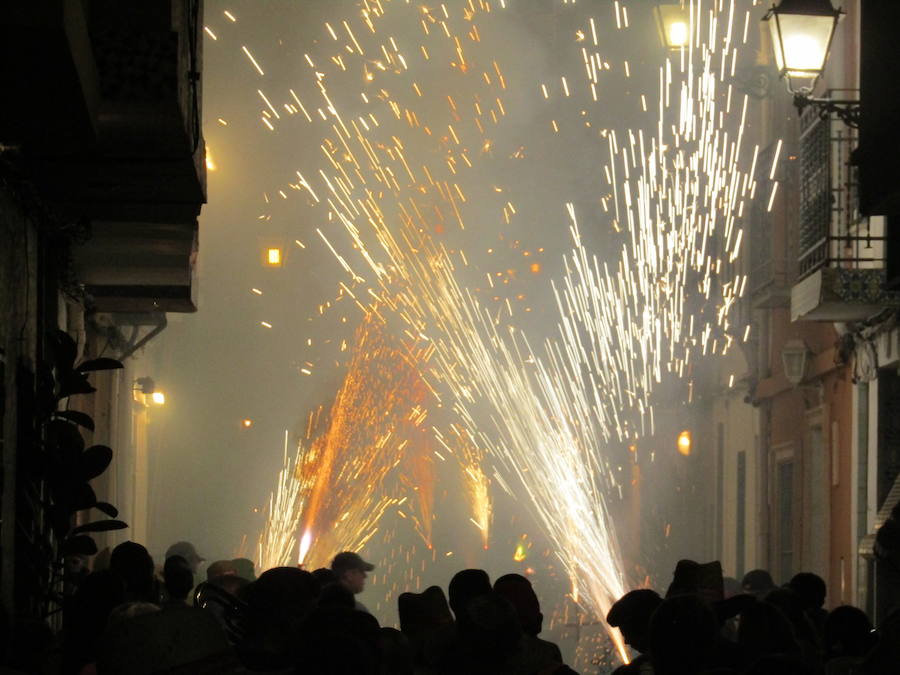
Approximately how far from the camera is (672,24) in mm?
18172

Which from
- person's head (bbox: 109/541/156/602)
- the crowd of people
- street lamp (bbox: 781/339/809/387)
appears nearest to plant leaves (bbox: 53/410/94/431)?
the crowd of people

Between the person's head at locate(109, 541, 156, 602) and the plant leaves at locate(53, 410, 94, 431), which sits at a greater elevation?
the plant leaves at locate(53, 410, 94, 431)

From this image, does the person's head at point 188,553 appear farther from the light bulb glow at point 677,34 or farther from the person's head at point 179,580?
the light bulb glow at point 677,34

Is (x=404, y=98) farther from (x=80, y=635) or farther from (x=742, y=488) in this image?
(x=80, y=635)

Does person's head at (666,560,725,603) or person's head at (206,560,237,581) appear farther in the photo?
person's head at (206,560,237,581)

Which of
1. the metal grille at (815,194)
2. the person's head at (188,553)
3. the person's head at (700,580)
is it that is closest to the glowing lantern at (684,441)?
the metal grille at (815,194)

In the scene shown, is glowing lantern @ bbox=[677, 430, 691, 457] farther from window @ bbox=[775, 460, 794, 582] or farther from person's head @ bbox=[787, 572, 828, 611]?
person's head @ bbox=[787, 572, 828, 611]

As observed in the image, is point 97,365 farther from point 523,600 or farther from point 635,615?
point 635,615

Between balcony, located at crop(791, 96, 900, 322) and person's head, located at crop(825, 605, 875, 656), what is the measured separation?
833 centimetres

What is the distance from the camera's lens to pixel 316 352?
138ft

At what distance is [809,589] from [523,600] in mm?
2022

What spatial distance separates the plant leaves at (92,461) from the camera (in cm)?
957

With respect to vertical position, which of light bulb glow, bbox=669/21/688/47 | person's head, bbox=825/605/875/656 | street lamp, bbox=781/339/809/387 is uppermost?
light bulb glow, bbox=669/21/688/47

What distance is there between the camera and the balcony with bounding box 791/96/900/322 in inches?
633
